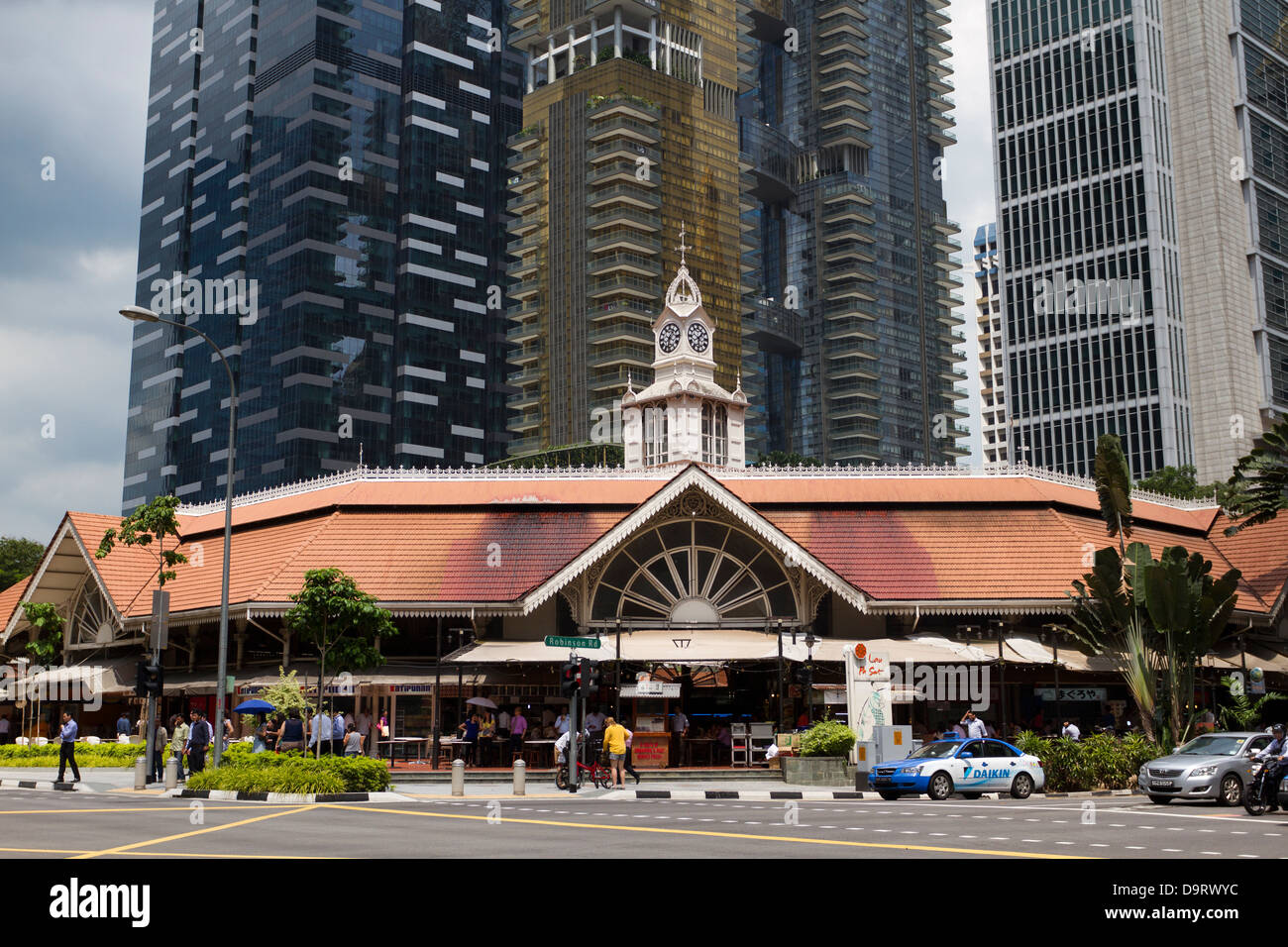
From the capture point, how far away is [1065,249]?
400 feet

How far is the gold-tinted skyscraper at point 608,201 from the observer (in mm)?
120938

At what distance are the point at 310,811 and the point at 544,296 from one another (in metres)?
106

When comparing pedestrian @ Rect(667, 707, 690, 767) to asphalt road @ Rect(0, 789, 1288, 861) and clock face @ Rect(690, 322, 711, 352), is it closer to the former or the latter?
asphalt road @ Rect(0, 789, 1288, 861)

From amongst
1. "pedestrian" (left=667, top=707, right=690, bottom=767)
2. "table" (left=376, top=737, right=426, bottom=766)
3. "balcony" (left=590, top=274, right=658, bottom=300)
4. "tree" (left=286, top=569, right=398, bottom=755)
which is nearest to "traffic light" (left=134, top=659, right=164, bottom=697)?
"tree" (left=286, top=569, right=398, bottom=755)

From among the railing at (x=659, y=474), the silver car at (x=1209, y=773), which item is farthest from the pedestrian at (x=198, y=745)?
the silver car at (x=1209, y=773)

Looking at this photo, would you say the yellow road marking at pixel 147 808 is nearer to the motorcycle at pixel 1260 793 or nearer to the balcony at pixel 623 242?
the motorcycle at pixel 1260 793

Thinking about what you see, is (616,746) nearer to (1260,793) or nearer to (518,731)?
(518,731)

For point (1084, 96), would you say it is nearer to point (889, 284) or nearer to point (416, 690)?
point (889, 284)

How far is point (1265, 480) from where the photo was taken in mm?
39469
